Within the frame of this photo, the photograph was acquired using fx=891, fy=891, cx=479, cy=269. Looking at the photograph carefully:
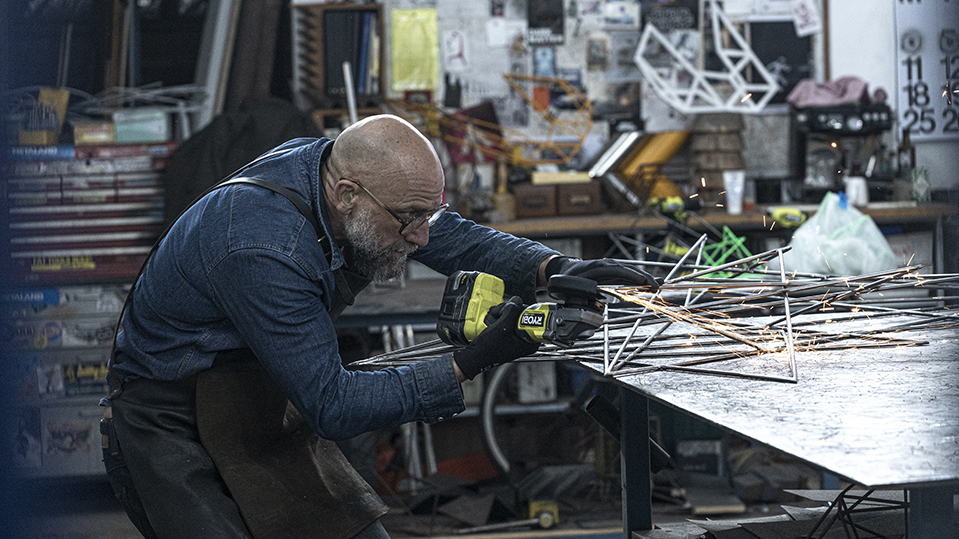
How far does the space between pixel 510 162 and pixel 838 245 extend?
1812 mm

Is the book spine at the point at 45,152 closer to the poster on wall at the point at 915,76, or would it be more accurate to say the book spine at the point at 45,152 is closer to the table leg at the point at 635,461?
the table leg at the point at 635,461

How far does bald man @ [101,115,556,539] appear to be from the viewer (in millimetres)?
1780

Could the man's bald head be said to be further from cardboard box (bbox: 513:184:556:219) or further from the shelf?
cardboard box (bbox: 513:184:556:219)

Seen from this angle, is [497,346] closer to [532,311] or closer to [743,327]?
[532,311]

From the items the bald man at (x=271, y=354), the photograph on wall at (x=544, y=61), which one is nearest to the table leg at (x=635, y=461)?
the bald man at (x=271, y=354)

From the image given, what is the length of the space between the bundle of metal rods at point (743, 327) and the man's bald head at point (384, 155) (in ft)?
1.80

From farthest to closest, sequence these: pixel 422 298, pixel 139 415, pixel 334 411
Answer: pixel 422 298 → pixel 139 415 → pixel 334 411

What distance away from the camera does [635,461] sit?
2139 millimetres

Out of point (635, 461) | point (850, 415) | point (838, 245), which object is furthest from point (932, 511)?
point (838, 245)

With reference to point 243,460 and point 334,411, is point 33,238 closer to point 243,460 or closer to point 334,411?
point 243,460

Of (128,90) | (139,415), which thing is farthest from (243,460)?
(128,90)

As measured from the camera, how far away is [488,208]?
4539mm

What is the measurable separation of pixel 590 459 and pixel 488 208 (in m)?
1.47

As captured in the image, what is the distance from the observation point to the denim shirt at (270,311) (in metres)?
1.76
